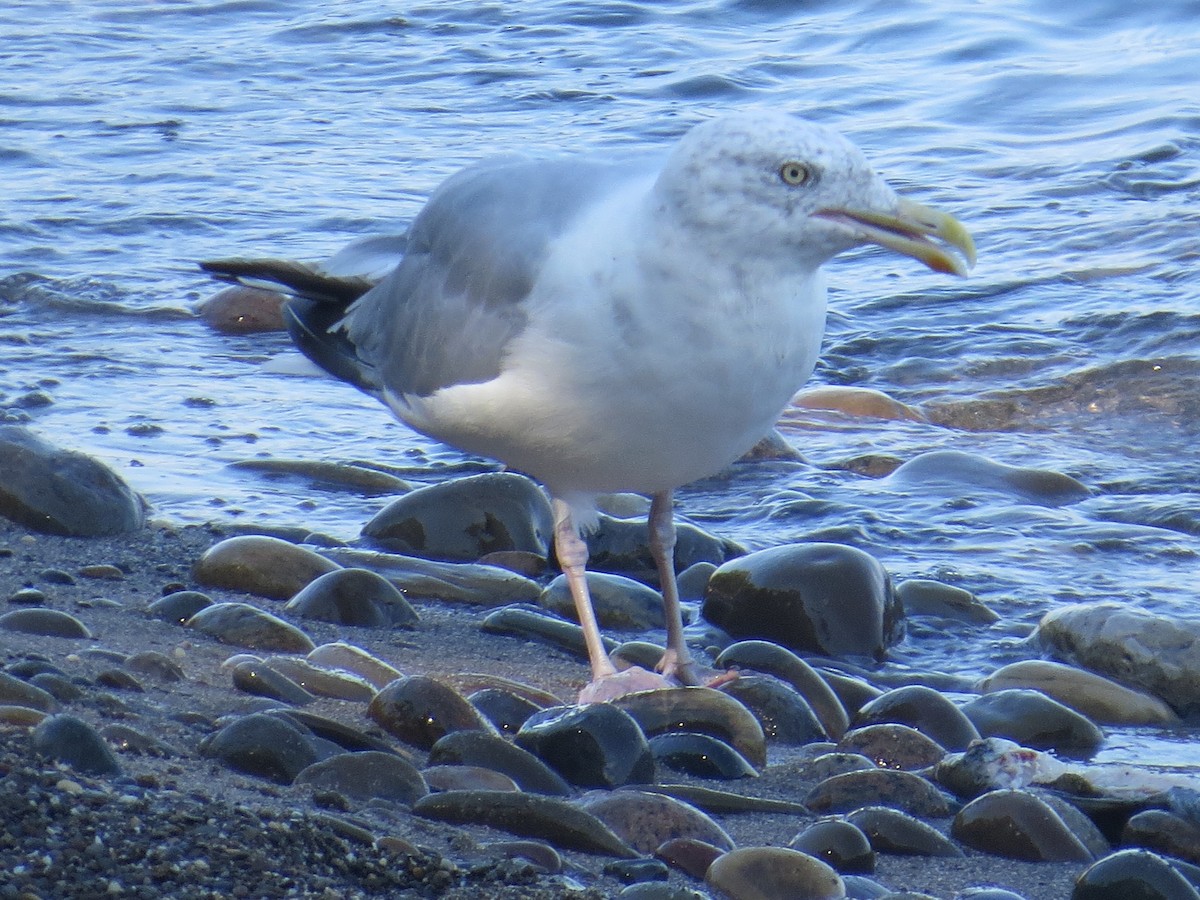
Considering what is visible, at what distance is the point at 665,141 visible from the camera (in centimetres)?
1027

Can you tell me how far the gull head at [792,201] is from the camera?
3.44 metres

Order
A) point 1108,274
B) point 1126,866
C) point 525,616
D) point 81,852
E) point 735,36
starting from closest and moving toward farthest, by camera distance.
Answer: point 81,852 → point 1126,866 → point 525,616 → point 1108,274 → point 735,36

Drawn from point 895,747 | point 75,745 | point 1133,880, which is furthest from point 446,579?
point 1133,880

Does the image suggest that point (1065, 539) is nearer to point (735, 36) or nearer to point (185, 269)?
point (185, 269)

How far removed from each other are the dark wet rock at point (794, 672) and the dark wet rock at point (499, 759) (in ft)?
3.25

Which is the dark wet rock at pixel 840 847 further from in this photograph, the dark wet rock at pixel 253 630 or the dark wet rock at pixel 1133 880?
the dark wet rock at pixel 253 630

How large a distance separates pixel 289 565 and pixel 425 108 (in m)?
7.36

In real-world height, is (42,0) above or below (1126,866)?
above

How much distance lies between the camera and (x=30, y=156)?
404 inches

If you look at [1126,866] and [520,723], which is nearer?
[1126,866]

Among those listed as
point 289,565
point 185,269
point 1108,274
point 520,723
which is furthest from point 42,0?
point 520,723

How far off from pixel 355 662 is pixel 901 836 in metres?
1.38

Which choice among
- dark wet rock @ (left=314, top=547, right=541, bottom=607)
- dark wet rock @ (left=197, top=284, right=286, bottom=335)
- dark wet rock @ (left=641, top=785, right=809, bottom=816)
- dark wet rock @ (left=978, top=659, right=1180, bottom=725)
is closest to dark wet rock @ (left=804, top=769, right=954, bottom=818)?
dark wet rock @ (left=641, top=785, right=809, bottom=816)

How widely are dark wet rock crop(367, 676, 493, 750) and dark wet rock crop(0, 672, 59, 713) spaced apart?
665 millimetres
